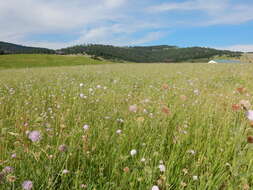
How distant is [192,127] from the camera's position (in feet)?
8.13

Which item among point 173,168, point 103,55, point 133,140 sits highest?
point 103,55

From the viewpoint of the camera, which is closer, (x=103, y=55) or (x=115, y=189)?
(x=115, y=189)

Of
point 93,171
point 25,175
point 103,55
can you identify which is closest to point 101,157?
point 93,171

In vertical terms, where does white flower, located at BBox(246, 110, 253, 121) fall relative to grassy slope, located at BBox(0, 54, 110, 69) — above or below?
below

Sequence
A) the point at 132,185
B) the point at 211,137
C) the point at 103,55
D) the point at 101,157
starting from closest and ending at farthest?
the point at 132,185
the point at 101,157
the point at 211,137
the point at 103,55

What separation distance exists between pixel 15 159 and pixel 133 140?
1.06 m

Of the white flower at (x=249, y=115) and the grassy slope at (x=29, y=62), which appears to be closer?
the white flower at (x=249, y=115)

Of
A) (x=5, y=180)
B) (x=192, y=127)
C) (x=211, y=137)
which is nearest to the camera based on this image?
(x=5, y=180)

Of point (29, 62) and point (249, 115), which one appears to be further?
point (29, 62)

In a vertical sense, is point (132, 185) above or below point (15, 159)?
below

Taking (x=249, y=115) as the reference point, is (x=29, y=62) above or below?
above

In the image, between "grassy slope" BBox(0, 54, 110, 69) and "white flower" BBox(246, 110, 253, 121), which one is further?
"grassy slope" BBox(0, 54, 110, 69)

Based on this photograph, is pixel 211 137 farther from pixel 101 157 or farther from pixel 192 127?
pixel 101 157

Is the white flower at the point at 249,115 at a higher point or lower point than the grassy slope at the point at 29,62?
lower
